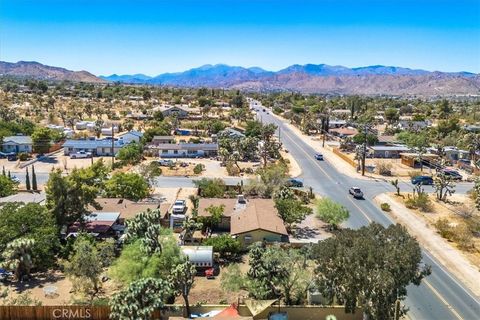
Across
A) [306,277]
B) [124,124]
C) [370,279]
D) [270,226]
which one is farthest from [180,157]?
[370,279]

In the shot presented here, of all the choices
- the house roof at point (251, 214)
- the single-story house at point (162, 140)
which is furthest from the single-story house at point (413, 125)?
the house roof at point (251, 214)

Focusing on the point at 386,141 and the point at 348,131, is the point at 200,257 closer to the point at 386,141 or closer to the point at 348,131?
the point at 386,141

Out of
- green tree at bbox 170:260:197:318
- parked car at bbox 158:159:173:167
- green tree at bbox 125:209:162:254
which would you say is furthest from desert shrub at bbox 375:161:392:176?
green tree at bbox 170:260:197:318

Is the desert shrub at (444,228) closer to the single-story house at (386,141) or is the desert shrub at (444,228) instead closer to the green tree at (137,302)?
the green tree at (137,302)

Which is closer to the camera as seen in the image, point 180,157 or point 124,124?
point 180,157

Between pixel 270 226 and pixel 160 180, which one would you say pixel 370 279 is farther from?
pixel 160 180

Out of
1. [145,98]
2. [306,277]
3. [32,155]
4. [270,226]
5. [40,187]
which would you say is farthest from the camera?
[145,98]
